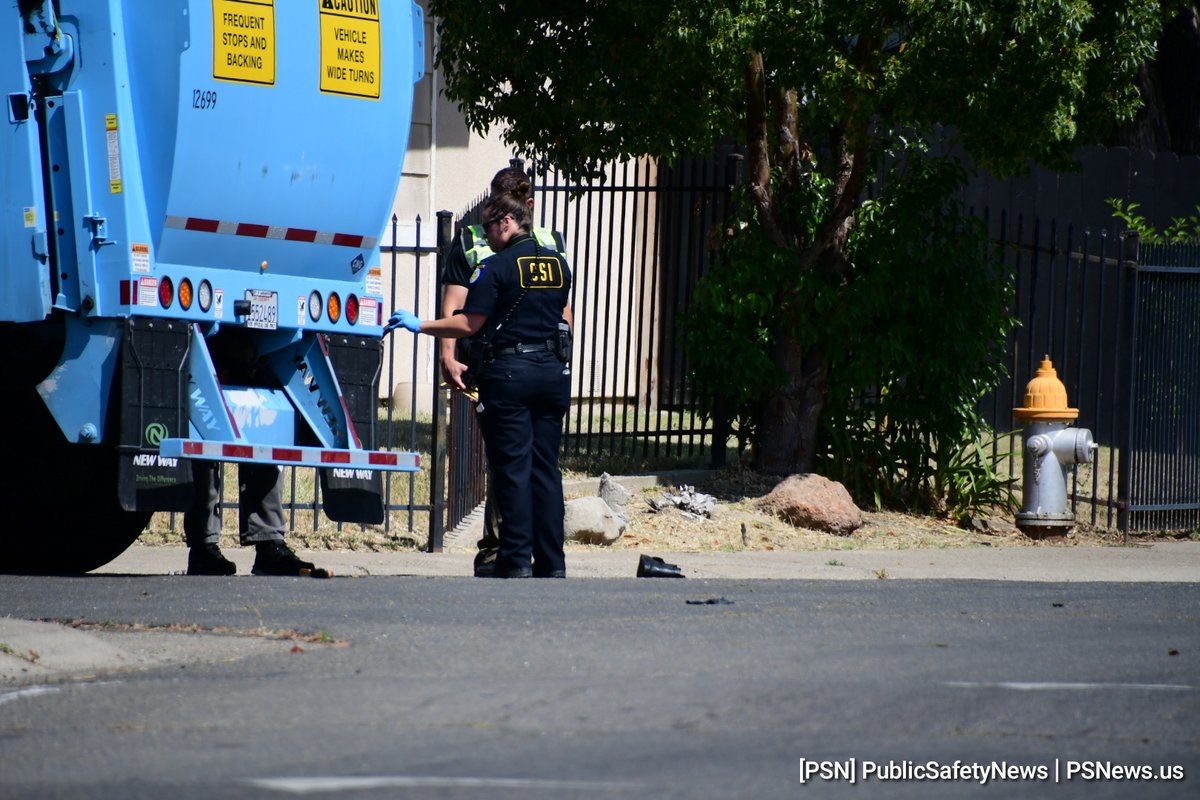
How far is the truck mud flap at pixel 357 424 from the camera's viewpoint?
27.8 ft

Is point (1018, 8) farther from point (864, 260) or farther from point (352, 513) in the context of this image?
point (352, 513)

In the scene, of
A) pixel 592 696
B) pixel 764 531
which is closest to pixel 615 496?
pixel 764 531

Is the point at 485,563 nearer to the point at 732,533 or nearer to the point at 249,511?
the point at 249,511

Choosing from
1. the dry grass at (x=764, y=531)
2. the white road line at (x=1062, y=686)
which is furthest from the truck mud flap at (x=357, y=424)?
the white road line at (x=1062, y=686)

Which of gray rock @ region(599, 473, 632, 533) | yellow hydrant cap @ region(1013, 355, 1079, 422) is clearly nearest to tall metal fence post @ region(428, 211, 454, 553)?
gray rock @ region(599, 473, 632, 533)

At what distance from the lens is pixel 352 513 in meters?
8.55

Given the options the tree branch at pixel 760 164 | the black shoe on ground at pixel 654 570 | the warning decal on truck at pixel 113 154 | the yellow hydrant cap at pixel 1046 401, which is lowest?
the black shoe on ground at pixel 654 570

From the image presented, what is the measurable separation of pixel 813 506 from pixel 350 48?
17.0 ft

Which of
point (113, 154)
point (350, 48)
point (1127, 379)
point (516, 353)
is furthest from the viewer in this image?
point (1127, 379)

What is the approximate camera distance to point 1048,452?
41.4 feet

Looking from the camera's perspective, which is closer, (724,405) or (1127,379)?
(1127,379)

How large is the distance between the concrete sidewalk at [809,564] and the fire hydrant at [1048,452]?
2.68 ft

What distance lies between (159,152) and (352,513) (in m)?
1.89

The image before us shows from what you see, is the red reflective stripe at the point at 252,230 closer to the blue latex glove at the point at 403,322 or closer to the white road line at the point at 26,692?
the blue latex glove at the point at 403,322
